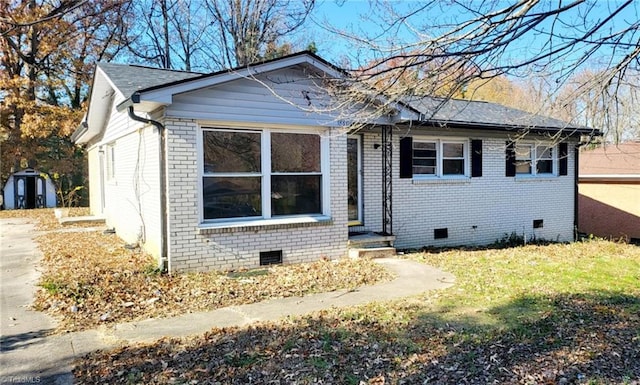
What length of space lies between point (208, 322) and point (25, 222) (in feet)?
45.9

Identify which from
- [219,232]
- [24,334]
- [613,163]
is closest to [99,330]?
[24,334]

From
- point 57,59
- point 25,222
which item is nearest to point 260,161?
point 25,222

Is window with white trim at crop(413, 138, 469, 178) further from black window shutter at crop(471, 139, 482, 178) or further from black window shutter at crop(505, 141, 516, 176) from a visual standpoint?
black window shutter at crop(505, 141, 516, 176)

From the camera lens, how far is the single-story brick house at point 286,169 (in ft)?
22.8

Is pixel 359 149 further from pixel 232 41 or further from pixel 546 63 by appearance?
pixel 232 41

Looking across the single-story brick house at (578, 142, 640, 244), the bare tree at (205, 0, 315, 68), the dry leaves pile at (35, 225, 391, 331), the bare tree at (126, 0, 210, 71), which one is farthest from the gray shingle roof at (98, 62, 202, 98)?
the single-story brick house at (578, 142, 640, 244)

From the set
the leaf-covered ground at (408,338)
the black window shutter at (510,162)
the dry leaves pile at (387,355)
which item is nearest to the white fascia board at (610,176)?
the black window shutter at (510,162)

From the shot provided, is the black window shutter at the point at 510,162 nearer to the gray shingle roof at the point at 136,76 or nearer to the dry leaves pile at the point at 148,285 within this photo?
the dry leaves pile at the point at 148,285

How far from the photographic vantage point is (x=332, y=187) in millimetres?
8258

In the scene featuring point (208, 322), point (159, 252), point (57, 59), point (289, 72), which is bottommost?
point (208, 322)

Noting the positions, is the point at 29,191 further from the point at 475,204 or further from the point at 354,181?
the point at 475,204

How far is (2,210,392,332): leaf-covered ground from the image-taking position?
5.34m

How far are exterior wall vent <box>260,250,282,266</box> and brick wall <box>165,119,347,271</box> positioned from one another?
0.08 m

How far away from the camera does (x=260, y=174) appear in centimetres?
765
